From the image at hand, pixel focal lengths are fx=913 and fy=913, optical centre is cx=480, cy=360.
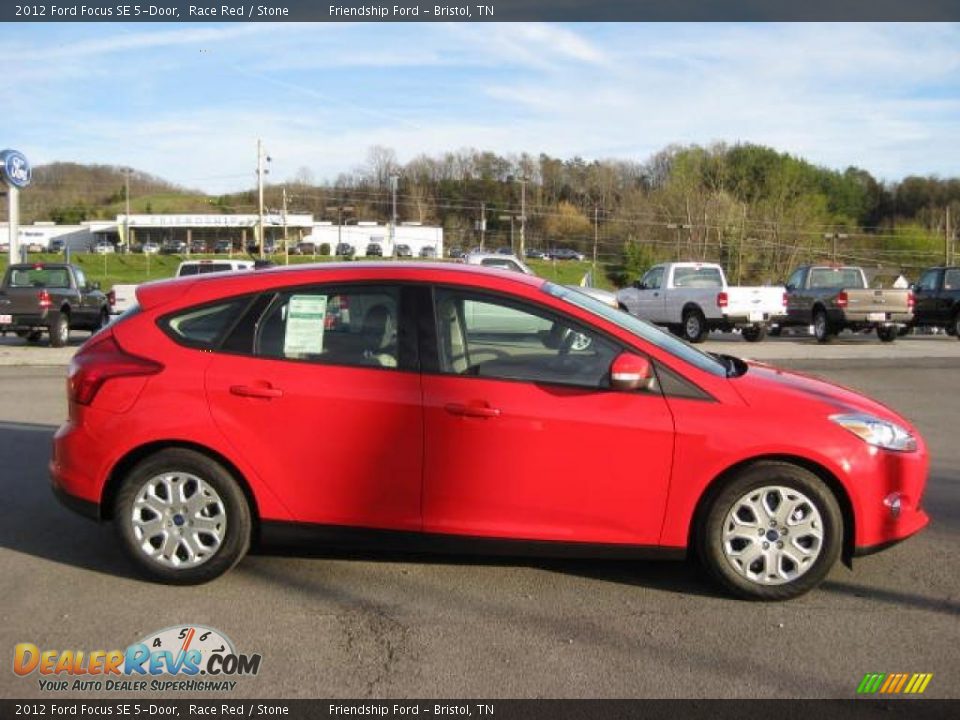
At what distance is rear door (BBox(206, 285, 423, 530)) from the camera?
4.58 meters

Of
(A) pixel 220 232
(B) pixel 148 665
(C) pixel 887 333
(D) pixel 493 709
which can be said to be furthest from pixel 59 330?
(A) pixel 220 232

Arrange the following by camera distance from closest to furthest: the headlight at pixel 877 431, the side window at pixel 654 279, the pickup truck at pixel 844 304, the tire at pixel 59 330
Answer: the headlight at pixel 877 431 < the tire at pixel 59 330 < the pickup truck at pixel 844 304 < the side window at pixel 654 279

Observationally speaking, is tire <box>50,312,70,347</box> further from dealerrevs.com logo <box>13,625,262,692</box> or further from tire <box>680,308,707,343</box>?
dealerrevs.com logo <box>13,625,262,692</box>

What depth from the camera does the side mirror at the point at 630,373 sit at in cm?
446

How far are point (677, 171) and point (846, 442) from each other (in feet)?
290

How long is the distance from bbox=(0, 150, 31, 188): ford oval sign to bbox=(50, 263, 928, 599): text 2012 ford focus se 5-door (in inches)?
1001

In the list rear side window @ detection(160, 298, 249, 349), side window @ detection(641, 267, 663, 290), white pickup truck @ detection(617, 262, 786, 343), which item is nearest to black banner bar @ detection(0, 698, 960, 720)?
rear side window @ detection(160, 298, 249, 349)

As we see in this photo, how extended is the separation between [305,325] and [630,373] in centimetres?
171

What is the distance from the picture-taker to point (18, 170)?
27.8m

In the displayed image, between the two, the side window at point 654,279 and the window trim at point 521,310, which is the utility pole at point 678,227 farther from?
the window trim at point 521,310

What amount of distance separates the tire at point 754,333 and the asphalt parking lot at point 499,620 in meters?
16.3

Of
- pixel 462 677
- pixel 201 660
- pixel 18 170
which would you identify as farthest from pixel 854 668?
pixel 18 170

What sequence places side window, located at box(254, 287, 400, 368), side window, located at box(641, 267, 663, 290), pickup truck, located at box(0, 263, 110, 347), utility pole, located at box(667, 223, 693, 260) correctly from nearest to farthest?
side window, located at box(254, 287, 400, 368) → pickup truck, located at box(0, 263, 110, 347) → side window, located at box(641, 267, 663, 290) → utility pole, located at box(667, 223, 693, 260)

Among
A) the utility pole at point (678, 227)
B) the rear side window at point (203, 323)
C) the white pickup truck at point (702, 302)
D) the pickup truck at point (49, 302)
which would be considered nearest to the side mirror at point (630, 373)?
the rear side window at point (203, 323)
